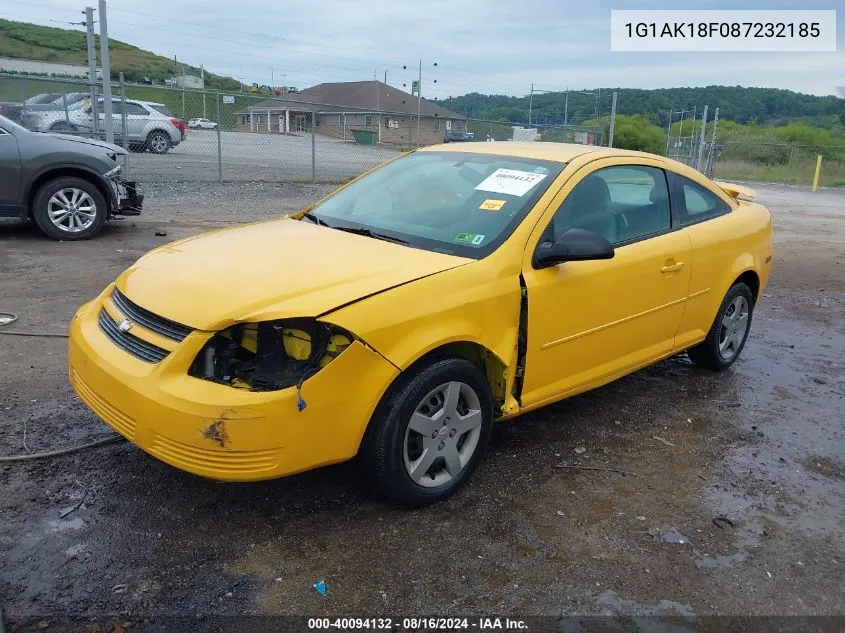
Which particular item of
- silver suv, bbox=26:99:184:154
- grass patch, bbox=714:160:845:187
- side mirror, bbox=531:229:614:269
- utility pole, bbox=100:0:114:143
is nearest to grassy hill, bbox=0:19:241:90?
A: grass patch, bbox=714:160:845:187

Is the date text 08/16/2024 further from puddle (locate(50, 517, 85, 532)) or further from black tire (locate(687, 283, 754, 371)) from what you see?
black tire (locate(687, 283, 754, 371))

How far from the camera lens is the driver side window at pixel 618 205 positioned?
3.80 metres

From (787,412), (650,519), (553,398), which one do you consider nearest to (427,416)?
(553,398)

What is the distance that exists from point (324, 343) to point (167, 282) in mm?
851

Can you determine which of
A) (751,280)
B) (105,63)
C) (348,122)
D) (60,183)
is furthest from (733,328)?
(348,122)

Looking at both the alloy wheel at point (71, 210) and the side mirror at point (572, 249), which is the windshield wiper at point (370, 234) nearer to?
the side mirror at point (572, 249)

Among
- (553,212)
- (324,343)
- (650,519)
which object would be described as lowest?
(650,519)

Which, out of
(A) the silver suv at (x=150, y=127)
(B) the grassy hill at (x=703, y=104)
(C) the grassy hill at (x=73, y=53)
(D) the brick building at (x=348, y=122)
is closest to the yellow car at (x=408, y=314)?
(D) the brick building at (x=348, y=122)

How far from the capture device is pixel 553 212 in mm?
3629

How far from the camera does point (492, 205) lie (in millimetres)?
3705

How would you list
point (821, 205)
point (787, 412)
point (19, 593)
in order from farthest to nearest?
point (821, 205) → point (787, 412) → point (19, 593)

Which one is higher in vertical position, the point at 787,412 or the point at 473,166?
the point at 473,166

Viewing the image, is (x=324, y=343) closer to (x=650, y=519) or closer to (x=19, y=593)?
(x=19, y=593)

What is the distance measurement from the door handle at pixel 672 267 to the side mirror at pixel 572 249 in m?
0.90
